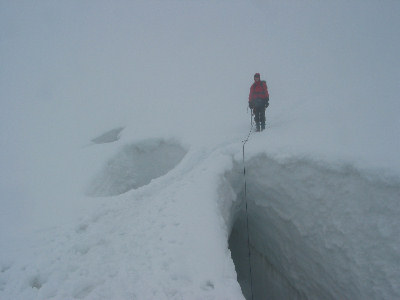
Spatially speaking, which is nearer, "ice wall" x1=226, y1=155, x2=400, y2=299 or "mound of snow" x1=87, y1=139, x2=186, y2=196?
"ice wall" x1=226, y1=155, x2=400, y2=299

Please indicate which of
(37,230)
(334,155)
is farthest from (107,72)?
(334,155)

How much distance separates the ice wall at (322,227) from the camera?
14.9ft

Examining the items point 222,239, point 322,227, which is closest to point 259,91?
point 322,227

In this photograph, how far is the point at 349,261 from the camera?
5.27 metres

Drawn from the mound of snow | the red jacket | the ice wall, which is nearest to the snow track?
the ice wall

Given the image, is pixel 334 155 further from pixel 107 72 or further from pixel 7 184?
pixel 107 72

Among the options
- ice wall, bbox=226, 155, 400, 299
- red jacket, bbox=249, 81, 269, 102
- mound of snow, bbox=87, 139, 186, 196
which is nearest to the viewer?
ice wall, bbox=226, 155, 400, 299

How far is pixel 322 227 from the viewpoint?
5.83 metres

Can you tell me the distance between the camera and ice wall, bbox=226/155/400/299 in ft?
14.9

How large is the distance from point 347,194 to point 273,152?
2.11m

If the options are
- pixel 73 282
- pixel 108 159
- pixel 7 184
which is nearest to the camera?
pixel 73 282

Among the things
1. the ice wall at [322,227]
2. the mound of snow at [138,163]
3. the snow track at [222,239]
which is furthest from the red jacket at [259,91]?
the mound of snow at [138,163]

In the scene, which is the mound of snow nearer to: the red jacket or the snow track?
the snow track

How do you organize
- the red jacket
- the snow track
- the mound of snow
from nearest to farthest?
the snow track
the red jacket
the mound of snow
